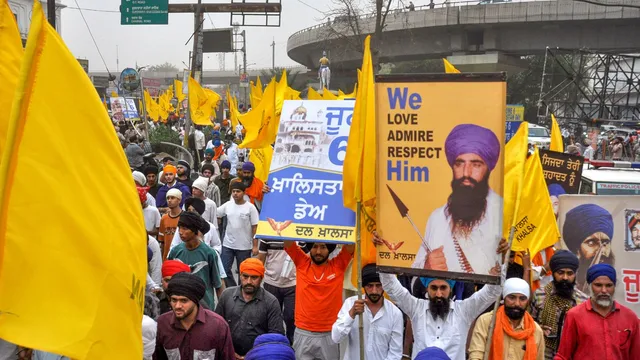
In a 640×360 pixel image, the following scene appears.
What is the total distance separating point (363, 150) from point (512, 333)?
1503mm

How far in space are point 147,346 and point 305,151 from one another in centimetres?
269

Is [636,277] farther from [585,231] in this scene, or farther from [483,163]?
[483,163]

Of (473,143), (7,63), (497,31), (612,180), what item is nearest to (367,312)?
(473,143)

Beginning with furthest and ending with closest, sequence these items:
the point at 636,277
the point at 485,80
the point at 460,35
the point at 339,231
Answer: the point at 460,35
the point at 636,277
the point at 339,231
the point at 485,80

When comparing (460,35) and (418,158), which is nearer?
(418,158)

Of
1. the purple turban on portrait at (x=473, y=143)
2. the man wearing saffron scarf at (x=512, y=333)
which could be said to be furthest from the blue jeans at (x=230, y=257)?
the purple turban on portrait at (x=473, y=143)

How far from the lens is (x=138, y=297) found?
2834 mm

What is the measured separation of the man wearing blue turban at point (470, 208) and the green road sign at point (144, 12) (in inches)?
710

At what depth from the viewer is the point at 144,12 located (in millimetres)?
21406

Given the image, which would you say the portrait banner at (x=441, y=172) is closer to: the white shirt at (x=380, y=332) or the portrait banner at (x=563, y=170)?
the white shirt at (x=380, y=332)

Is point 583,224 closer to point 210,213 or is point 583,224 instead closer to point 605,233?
point 605,233

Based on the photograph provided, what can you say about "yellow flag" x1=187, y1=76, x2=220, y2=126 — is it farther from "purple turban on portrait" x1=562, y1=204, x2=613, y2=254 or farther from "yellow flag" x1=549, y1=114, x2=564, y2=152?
"purple turban on portrait" x1=562, y1=204, x2=613, y2=254

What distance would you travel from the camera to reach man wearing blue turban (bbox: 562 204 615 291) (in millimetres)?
6638

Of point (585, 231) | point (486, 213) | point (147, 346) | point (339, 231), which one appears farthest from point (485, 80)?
point (585, 231)
